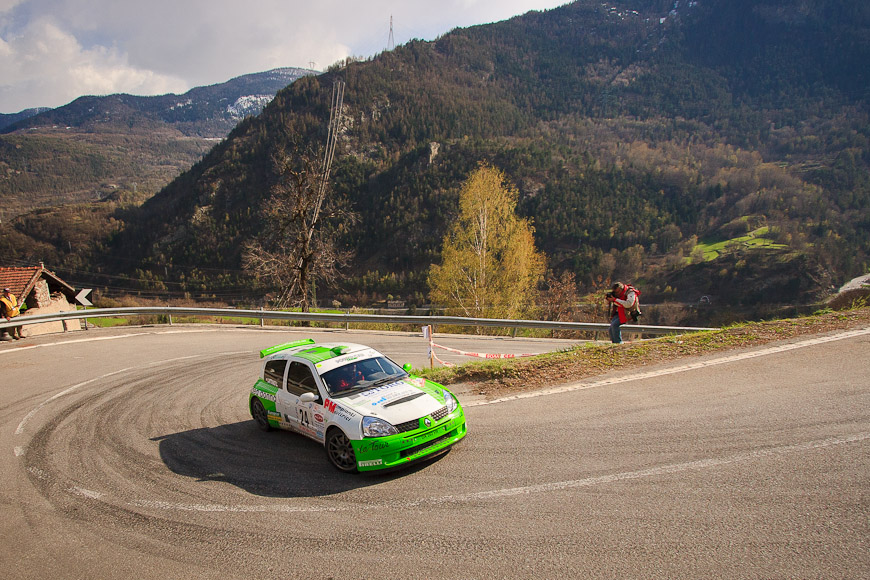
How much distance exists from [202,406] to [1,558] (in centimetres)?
513

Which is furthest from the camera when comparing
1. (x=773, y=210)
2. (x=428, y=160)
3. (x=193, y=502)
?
(x=428, y=160)

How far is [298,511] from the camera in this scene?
570 cm

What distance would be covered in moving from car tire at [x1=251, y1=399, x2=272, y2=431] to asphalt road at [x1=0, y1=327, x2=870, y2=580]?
0.17m

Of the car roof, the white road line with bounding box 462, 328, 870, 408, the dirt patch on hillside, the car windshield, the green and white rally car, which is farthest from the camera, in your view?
the dirt patch on hillside

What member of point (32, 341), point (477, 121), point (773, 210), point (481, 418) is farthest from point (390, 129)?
point (481, 418)

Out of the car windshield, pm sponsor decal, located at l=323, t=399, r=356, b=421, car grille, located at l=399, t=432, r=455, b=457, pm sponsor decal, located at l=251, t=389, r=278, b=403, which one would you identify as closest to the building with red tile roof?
pm sponsor decal, located at l=251, t=389, r=278, b=403

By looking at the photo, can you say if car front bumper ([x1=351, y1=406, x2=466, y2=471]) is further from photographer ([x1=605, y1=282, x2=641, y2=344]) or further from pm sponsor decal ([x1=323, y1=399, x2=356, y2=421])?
photographer ([x1=605, y1=282, x2=641, y2=344])

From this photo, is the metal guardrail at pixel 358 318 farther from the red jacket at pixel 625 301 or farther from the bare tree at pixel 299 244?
the red jacket at pixel 625 301

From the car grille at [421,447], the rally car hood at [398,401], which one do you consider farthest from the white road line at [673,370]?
the car grille at [421,447]

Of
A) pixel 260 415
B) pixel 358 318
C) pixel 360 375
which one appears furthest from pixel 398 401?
pixel 358 318

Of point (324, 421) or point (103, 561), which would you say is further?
point (324, 421)

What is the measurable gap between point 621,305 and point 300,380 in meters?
8.39

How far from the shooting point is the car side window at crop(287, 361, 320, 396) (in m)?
7.54

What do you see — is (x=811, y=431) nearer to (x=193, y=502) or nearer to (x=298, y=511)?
(x=298, y=511)
